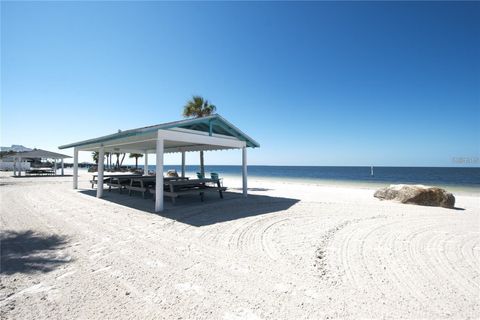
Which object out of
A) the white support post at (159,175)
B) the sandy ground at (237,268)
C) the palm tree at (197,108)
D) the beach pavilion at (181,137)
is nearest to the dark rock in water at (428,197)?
the sandy ground at (237,268)

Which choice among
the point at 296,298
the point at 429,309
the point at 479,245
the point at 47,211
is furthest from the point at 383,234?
the point at 47,211

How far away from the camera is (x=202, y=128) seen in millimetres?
9578

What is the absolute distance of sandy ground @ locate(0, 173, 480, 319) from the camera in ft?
8.07

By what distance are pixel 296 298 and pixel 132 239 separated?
3.39 m

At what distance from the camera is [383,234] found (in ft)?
16.8

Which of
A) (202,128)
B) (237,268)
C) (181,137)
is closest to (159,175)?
(181,137)

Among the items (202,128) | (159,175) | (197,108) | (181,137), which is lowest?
(159,175)

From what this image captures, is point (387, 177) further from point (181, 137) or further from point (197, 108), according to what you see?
point (181, 137)

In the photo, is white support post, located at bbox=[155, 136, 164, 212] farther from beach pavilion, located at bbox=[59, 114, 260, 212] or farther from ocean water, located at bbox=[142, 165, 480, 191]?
ocean water, located at bbox=[142, 165, 480, 191]

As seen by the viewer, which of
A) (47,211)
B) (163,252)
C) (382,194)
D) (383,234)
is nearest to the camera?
(163,252)

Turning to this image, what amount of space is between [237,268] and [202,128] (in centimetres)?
A: 699

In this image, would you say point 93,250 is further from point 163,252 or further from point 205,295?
point 205,295

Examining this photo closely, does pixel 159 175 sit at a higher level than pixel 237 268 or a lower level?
higher

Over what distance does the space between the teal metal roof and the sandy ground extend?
281 centimetres
